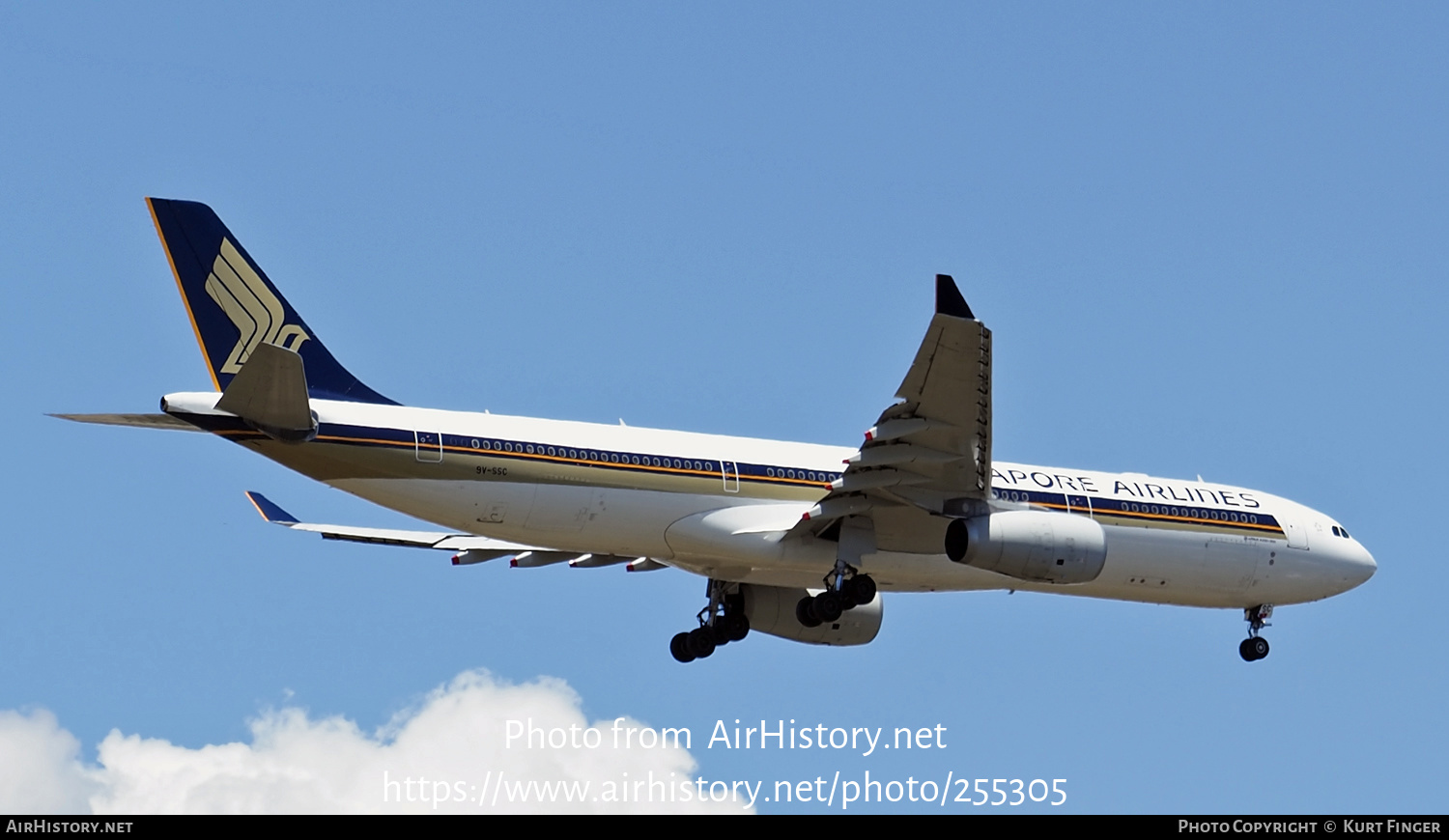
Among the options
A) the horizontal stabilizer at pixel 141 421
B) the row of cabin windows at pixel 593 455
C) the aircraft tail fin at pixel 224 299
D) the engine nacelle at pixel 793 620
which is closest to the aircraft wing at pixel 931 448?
the row of cabin windows at pixel 593 455

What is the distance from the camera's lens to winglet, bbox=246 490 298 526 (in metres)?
31.0

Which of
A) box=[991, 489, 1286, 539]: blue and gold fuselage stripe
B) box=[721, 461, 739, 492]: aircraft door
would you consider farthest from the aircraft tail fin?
box=[991, 489, 1286, 539]: blue and gold fuselage stripe

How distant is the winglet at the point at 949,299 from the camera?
79.3 feet

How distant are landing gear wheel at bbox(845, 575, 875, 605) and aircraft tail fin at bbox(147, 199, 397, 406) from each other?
751cm

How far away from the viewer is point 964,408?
2603 cm

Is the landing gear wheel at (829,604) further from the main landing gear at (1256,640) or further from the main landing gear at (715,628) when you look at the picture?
the main landing gear at (1256,640)

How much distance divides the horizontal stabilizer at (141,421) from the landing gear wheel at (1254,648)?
1825 cm

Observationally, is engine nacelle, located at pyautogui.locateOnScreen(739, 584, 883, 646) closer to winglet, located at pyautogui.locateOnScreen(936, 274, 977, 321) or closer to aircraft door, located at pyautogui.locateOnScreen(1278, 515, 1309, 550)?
aircraft door, located at pyautogui.locateOnScreen(1278, 515, 1309, 550)

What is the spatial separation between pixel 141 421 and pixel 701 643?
11.0 m

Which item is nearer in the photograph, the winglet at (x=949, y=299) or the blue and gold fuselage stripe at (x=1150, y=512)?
the winglet at (x=949, y=299)
